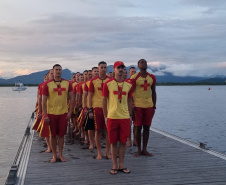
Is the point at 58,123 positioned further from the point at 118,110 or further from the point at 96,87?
the point at 118,110

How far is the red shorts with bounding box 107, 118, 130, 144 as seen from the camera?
648cm

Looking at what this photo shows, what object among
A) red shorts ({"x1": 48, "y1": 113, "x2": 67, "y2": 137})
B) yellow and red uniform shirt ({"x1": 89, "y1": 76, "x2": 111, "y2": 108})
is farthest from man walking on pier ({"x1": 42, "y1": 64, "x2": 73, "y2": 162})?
yellow and red uniform shirt ({"x1": 89, "y1": 76, "x2": 111, "y2": 108})

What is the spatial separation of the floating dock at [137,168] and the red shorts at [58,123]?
735 millimetres

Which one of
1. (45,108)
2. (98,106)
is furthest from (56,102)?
(98,106)

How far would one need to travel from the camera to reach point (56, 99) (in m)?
7.41

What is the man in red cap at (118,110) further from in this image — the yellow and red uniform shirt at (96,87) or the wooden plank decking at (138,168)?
the yellow and red uniform shirt at (96,87)

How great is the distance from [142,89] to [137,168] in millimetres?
1912

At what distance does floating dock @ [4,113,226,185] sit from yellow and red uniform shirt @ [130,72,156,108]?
1.32 m

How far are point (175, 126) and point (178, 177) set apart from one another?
25.3m

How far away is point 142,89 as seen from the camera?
7840 millimetres

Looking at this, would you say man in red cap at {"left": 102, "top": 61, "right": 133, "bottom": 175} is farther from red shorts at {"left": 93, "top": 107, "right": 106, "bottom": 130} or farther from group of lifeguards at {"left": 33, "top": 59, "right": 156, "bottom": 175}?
red shorts at {"left": 93, "top": 107, "right": 106, "bottom": 130}

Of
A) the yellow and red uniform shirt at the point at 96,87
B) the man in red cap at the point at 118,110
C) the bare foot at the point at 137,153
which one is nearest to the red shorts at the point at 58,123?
the yellow and red uniform shirt at the point at 96,87

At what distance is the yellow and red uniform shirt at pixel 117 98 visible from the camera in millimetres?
6469

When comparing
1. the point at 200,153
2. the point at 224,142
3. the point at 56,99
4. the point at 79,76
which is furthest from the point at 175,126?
the point at 56,99
